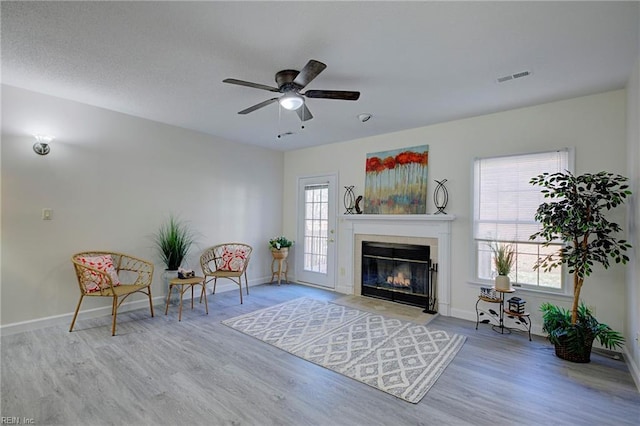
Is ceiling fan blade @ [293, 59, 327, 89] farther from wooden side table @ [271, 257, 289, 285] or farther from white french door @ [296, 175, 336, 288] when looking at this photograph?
wooden side table @ [271, 257, 289, 285]

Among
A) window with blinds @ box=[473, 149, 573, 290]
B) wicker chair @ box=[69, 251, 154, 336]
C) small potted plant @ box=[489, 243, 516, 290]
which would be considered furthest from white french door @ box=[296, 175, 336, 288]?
wicker chair @ box=[69, 251, 154, 336]

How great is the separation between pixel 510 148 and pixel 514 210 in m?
0.80

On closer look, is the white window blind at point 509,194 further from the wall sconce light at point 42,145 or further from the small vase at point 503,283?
the wall sconce light at point 42,145

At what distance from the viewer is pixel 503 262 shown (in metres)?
3.60

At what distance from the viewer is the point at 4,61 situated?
2742mm

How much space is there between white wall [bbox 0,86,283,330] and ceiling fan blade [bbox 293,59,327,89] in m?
3.03

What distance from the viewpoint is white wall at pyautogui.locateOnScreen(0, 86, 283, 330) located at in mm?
3322

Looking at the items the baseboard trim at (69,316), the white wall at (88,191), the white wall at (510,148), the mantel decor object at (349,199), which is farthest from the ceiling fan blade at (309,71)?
the baseboard trim at (69,316)

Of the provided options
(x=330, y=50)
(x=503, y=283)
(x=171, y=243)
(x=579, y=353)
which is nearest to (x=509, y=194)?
(x=503, y=283)

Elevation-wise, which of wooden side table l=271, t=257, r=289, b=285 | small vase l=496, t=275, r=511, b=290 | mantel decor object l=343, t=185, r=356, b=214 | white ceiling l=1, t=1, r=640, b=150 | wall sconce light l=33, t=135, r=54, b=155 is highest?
white ceiling l=1, t=1, r=640, b=150

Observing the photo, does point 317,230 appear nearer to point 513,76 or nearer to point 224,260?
point 224,260

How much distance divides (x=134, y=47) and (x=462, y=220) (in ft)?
13.9

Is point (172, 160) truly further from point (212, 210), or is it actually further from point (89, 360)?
point (89, 360)

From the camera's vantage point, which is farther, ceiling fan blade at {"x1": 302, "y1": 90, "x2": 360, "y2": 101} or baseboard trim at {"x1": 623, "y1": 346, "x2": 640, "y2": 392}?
ceiling fan blade at {"x1": 302, "y1": 90, "x2": 360, "y2": 101}
